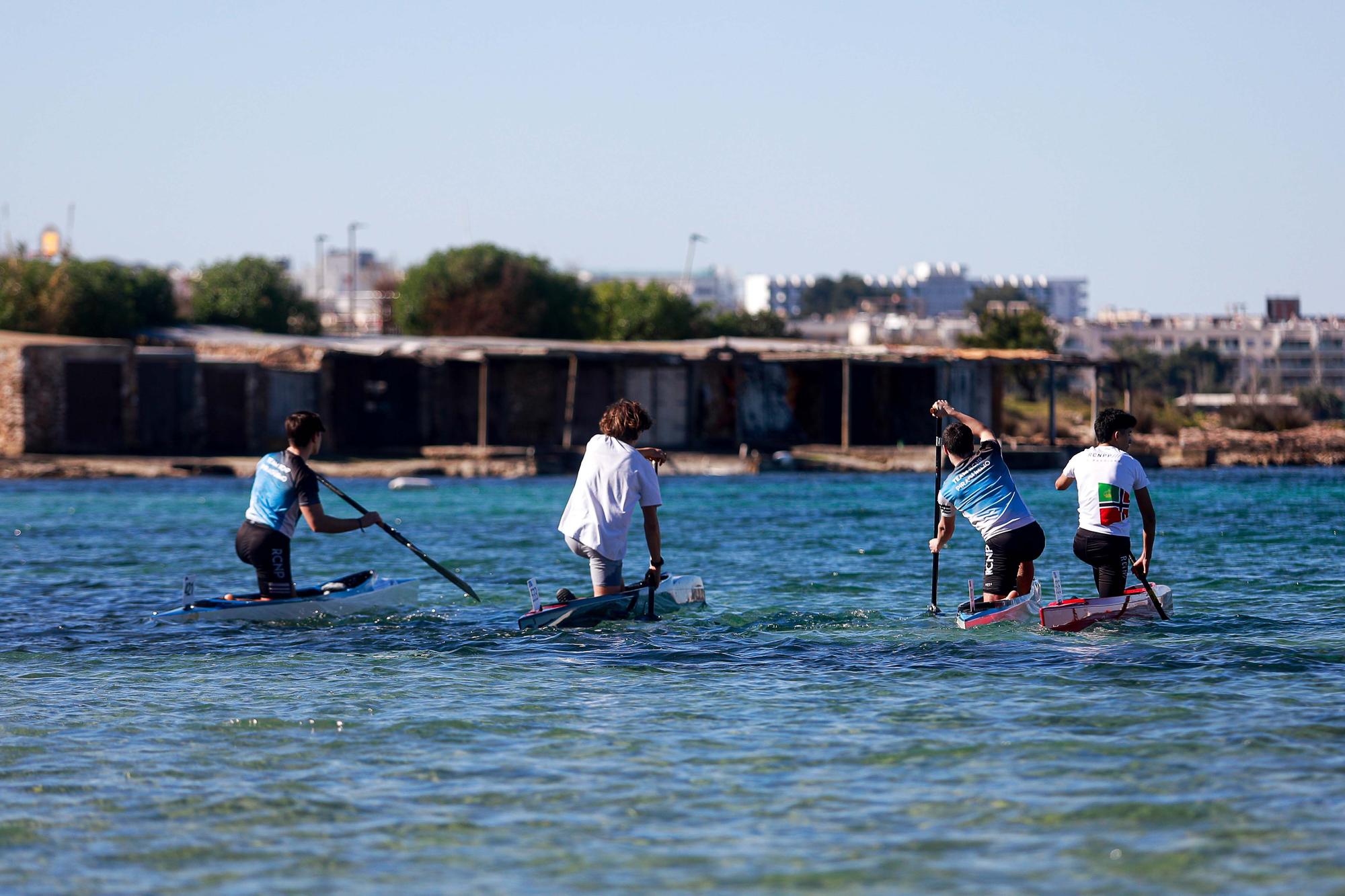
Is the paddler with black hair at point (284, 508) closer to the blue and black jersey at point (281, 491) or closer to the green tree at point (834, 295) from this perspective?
the blue and black jersey at point (281, 491)

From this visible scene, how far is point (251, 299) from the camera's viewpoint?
5981cm

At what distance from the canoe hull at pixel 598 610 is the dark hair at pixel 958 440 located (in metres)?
2.46

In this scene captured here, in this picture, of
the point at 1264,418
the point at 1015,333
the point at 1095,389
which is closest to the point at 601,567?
the point at 1095,389

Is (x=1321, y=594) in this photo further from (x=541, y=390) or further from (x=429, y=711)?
(x=541, y=390)

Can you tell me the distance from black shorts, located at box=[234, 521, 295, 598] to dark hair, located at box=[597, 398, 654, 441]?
9.46 ft

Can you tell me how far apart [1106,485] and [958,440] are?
1030 millimetres

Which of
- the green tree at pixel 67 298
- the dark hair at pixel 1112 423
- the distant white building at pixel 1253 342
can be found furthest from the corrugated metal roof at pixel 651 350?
the distant white building at pixel 1253 342

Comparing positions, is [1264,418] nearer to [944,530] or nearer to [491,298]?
[491,298]

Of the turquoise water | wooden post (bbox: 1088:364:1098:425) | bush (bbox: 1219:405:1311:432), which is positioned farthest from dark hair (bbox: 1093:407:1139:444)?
bush (bbox: 1219:405:1311:432)

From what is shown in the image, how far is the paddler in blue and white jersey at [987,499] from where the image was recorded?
10.6m

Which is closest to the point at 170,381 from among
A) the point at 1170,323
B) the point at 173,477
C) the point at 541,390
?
the point at 173,477

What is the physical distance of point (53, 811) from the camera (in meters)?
6.76

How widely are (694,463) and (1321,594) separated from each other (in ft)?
80.7

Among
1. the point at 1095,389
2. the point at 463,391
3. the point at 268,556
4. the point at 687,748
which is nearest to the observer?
the point at 687,748
